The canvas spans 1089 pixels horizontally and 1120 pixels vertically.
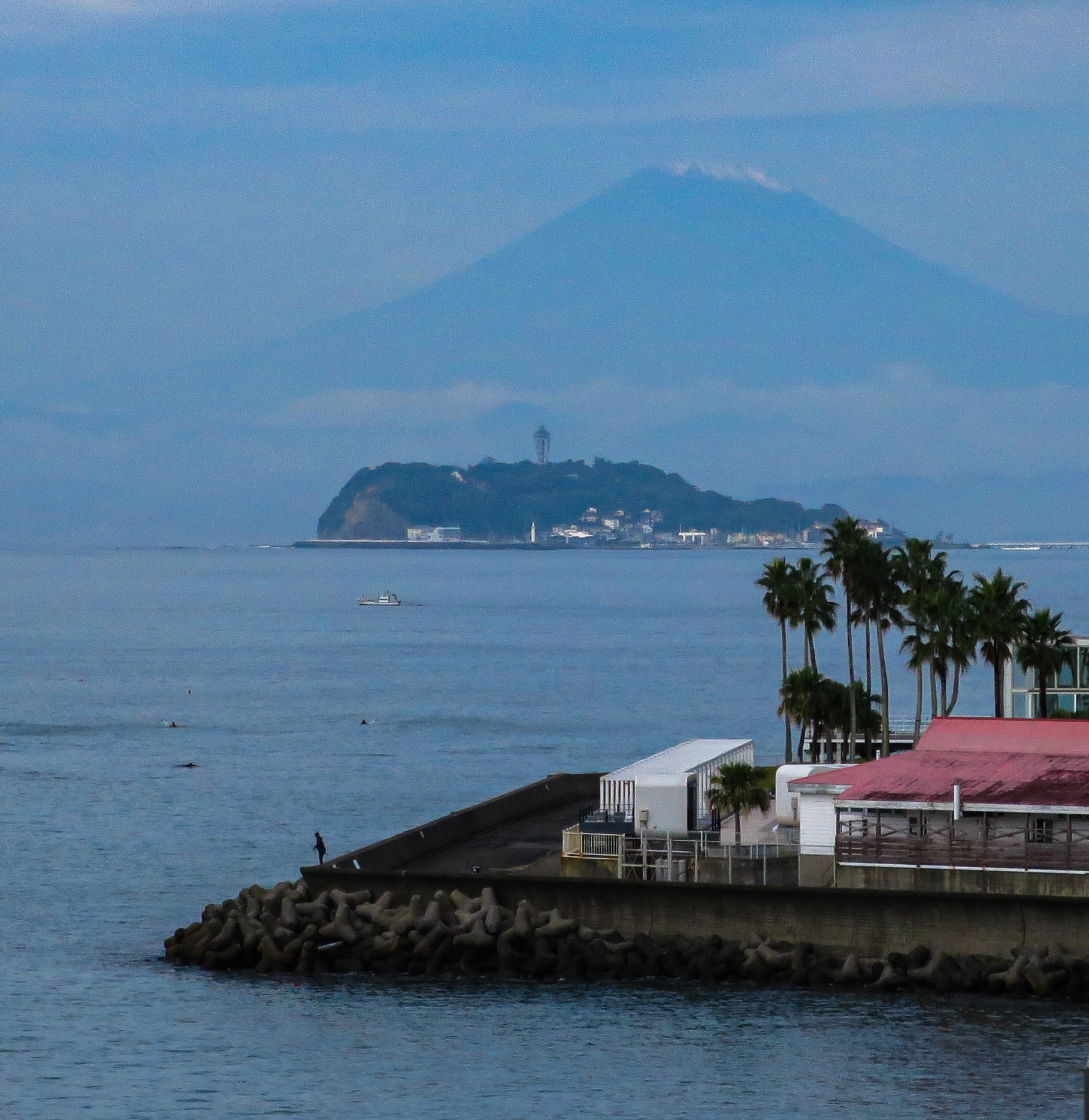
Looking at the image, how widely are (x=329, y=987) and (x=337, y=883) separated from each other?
137 inches

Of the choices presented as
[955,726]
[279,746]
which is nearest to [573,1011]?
[955,726]

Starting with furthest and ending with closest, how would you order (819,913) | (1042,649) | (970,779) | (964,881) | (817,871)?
(1042,649), (970,779), (817,871), (964,881), (819,913)

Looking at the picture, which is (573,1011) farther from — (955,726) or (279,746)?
(279,746)

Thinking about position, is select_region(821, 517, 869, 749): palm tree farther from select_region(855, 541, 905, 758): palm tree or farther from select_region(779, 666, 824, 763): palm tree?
select_region(779, 666, 824, 763): palm tree

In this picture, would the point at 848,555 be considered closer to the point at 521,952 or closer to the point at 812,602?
the point at 812,602

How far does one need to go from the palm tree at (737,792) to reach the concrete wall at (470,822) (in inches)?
185

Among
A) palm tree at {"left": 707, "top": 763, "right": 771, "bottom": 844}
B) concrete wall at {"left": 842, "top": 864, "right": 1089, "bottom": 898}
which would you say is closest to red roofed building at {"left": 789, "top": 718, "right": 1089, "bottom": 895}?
concrete wall at {"left": 842, "top": 864, "right": 1089, "bottom": 898}

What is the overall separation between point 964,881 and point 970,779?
3.52m

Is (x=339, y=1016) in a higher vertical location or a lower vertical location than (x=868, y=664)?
lower

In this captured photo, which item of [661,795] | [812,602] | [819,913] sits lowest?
[819,913]

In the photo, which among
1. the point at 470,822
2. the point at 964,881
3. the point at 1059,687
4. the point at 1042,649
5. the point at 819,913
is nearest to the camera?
the point at 819,913

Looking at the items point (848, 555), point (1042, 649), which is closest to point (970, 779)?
point (1042, 649)

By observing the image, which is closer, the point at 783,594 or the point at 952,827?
the point at 952,827

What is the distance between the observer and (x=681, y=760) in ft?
186
